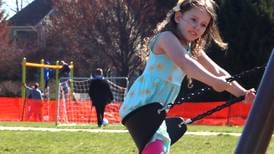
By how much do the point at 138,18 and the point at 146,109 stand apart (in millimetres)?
38002

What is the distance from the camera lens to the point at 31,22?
57969mm

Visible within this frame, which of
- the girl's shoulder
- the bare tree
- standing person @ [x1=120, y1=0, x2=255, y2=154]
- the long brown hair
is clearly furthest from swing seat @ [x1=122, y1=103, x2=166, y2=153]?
the bare tree

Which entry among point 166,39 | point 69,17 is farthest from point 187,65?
point 69,17

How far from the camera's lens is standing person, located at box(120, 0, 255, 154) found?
13.2 ft

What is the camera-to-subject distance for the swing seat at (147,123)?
4.04 metres

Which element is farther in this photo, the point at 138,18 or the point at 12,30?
the point at 12,30

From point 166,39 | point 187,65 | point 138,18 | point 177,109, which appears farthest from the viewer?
point 138,18

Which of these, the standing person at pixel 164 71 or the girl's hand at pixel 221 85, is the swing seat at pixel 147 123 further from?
the girl's hand at pixel 221 85

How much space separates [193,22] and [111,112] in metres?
20.0

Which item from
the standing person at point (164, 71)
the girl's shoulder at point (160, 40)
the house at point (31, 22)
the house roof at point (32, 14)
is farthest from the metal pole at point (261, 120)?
the house roof at point (32, 14)

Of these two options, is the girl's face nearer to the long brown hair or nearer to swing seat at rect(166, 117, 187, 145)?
the long brown hair

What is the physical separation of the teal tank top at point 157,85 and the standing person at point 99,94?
1365cm

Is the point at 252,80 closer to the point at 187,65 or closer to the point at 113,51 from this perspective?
the point at 113,51

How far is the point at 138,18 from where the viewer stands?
41906 mm
